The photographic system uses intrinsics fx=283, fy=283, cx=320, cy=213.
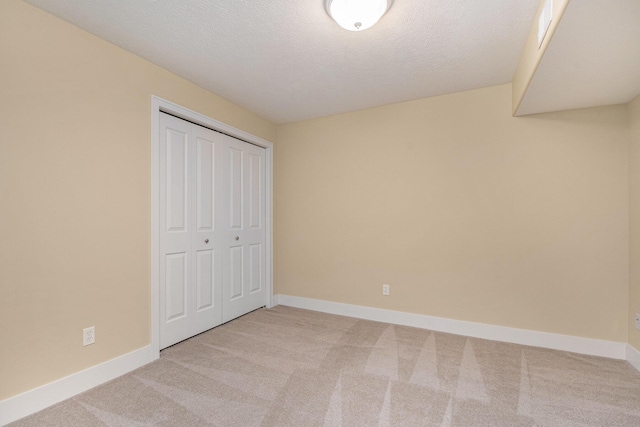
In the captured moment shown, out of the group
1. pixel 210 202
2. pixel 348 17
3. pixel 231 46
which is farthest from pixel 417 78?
pixel 210 202

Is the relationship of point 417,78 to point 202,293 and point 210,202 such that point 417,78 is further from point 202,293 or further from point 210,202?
point 202,293

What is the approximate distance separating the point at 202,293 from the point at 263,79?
2137 mm

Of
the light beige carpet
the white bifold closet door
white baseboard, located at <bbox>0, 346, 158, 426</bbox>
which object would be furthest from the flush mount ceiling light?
white baseboard, located at <bbox>0, 346, 158, 426</bbox>

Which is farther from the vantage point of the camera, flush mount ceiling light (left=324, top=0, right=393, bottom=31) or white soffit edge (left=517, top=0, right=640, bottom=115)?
flush mount ceiling light (left=324, top=0, right=393, bottom=31)

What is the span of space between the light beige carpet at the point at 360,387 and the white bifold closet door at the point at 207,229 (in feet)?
1.18

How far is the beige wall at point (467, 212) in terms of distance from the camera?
235cm

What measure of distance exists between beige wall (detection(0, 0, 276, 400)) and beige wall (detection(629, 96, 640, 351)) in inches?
148

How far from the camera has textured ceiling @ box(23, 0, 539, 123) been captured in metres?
1.70

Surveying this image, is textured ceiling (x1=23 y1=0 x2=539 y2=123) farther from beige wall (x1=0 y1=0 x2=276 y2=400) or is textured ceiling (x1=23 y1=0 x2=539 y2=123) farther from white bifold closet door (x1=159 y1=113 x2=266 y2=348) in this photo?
white bifold closet door (x1=159 y1=113 x2=266 y2=348)

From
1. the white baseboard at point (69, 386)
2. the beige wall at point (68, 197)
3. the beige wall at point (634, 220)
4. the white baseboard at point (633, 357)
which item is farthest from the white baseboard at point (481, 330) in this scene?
the beige wall at point (68, 197)

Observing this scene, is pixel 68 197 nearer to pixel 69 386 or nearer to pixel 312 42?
pixel 69 386

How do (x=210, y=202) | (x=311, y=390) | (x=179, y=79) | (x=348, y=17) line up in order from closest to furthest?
(x=348, y=17)
(x=311, y=390)
(x=179, y=79)
(x=210, y=202)

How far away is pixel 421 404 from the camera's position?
1719 mm

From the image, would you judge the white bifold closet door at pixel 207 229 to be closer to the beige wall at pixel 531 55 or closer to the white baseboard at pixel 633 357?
the beige wall at pixel 531 55
